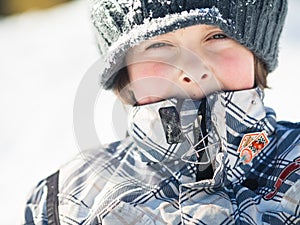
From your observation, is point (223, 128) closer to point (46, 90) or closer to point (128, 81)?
point (128, 81)

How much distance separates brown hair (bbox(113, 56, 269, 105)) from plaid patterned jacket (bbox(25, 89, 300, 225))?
0.23 feet

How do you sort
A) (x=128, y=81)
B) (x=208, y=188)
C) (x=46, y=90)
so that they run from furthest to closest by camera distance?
(x=46, y=90) → (x=128, y=81) → (x=208, y=188)

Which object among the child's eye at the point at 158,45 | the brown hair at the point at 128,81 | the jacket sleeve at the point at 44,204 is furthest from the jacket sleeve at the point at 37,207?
the child's eye at the point at 158,45

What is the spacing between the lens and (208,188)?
1.15 metres

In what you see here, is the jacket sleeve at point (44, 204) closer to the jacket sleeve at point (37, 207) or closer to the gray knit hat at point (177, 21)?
the jacket sleeve at point (37, 207)

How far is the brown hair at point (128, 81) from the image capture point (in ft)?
4.25

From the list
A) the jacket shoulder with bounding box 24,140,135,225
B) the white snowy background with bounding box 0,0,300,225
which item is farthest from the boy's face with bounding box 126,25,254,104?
the white snowy background with bounding box 0,0,300,225

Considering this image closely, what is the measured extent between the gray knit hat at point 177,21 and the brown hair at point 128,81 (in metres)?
0.01

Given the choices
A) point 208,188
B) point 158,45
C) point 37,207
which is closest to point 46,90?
point 37,207

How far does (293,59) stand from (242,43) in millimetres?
863

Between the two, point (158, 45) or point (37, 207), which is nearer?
point (158, 45)

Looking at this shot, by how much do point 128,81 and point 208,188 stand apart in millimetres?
261

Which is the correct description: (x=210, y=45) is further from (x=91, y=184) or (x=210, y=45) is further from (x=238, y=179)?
(x=91, y=184)

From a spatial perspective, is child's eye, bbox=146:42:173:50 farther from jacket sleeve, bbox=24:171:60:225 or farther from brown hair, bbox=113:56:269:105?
jacket sleeve, bbox=24:171:60:225
